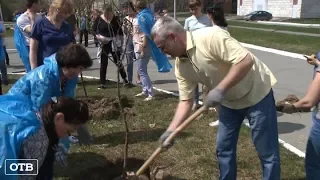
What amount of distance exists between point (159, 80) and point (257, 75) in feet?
19.4

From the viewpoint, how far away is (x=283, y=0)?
43594mm

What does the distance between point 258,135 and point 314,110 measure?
417 millimetres

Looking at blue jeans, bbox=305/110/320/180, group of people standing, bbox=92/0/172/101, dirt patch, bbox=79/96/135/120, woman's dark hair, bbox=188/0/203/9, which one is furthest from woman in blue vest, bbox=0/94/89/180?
group of people standing, bbox=92/0/172/101

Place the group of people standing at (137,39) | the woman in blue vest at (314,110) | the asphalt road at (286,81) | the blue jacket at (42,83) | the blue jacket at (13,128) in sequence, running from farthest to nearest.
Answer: the group of people standing at (137,39), the asphalt road at (286,81), the blue jacket at (42,83), the woman in blue vest at (314,110), the blue jacket at (13,128)

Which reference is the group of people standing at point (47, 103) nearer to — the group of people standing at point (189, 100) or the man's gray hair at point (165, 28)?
the group of people standing at point (189, 100)

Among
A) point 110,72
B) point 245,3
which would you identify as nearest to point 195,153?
point 110,72

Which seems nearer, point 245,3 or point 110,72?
point 110,72

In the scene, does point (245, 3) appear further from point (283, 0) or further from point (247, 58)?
point (247, 58)

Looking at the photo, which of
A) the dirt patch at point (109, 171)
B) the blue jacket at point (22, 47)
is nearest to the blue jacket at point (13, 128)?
the dirt patch at point (109, 171)

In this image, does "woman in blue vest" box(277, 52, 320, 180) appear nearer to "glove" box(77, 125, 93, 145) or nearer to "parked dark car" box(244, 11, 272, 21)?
"glove" box(77, 125, 93, 145)

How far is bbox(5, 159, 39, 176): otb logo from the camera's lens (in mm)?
2119

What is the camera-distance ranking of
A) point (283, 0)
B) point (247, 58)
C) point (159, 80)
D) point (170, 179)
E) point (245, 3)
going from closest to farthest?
point (247, 58) → point (170, 179) → point (159, 80) → point (283, 0) → point (245, 3)

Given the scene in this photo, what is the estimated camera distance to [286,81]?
320 inches

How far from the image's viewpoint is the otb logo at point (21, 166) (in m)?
2.12
